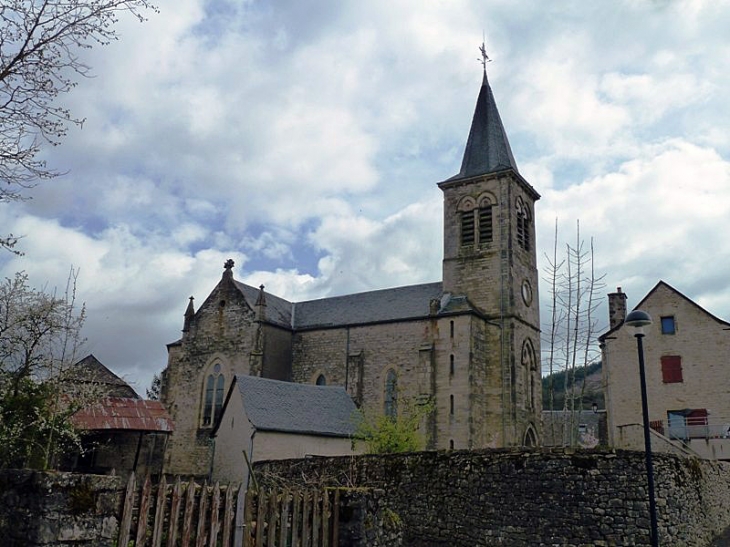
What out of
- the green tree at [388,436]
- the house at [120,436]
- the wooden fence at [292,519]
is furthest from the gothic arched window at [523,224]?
the wooden fence at [292,519]

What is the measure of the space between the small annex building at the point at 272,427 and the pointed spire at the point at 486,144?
16.7 m

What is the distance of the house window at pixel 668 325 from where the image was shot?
105ft

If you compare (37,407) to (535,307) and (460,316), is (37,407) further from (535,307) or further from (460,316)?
(535,307)

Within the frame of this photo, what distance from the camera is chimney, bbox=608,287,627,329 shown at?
3472 centimetres

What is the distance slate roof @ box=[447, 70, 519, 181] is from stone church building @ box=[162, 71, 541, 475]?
0.09m

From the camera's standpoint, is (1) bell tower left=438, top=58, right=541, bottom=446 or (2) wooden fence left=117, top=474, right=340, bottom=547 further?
(1) bell tower left=438, top=58, right=541, bottom=446

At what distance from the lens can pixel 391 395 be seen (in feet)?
113

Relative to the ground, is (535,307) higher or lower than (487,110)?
lower

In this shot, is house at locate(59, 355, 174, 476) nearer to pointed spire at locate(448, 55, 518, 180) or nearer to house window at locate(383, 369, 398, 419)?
house window at locate(383, 369, 398, 419)

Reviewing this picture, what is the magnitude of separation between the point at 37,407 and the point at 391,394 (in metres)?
18.1

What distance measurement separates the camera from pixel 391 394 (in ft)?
113

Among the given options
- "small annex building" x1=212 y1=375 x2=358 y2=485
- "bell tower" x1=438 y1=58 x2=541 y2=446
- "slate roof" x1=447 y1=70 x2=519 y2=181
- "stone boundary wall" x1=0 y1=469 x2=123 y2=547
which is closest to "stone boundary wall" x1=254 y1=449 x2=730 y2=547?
"stone boundary wall" x1=0 y1=469 x2=123 y2=547

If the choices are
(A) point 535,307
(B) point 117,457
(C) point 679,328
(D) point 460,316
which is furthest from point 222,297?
(C) point 679,328

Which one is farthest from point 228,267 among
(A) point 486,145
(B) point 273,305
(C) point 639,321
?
(C) point 639,321
